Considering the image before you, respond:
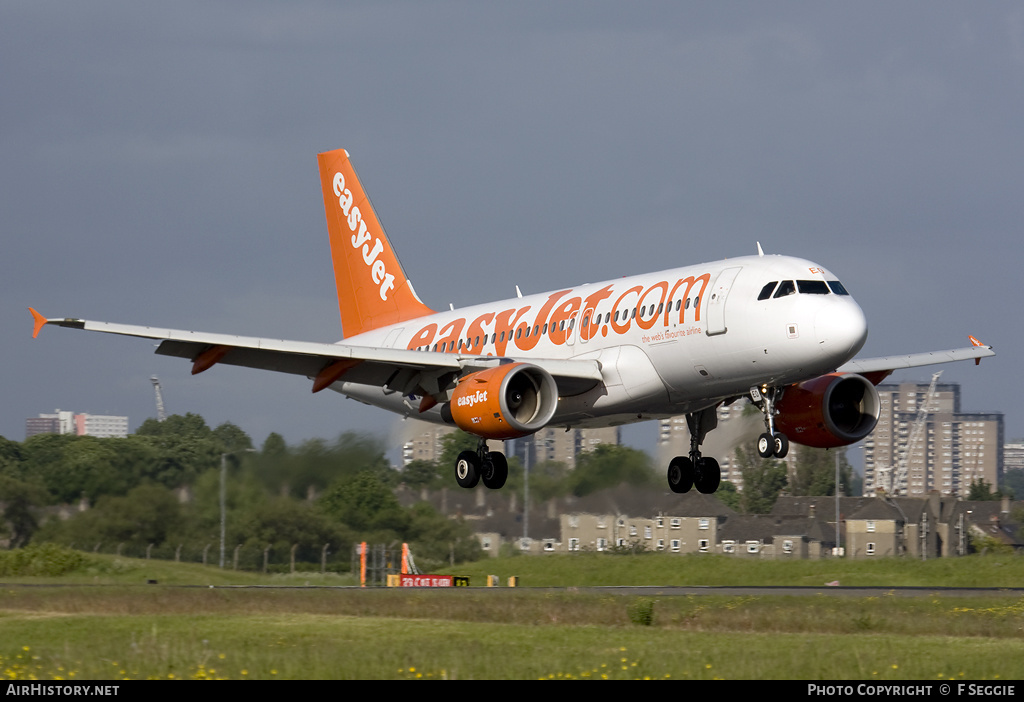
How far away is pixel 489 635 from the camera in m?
26.4

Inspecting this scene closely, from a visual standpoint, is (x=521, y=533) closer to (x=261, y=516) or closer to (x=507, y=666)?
(x=261, y=516)

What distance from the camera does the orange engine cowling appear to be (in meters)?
30.7

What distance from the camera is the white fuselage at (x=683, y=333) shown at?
28.7 m

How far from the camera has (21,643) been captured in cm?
2623

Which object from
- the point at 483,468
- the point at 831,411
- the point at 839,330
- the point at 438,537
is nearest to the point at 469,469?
the point at 483,468

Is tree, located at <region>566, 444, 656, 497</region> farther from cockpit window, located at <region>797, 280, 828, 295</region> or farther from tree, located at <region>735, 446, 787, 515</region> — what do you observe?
tree, located at <region>735, 446, 787, 515</region>

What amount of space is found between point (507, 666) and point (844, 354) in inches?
458

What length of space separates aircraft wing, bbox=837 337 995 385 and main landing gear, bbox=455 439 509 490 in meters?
9.53

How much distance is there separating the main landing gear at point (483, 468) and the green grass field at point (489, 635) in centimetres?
308

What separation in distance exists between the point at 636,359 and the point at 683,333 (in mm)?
1583

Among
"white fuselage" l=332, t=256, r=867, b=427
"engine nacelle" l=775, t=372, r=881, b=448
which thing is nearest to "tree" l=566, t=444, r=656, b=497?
"white fuselage" l=332, t=256, r=867, b=427

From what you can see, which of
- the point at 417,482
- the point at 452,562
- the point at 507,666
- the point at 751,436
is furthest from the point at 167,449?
the point at 507,666

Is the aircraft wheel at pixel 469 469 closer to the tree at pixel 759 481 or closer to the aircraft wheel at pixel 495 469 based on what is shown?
the aircraft wheel at pixel 495 469

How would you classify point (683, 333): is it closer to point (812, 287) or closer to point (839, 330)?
point (812, 287)
